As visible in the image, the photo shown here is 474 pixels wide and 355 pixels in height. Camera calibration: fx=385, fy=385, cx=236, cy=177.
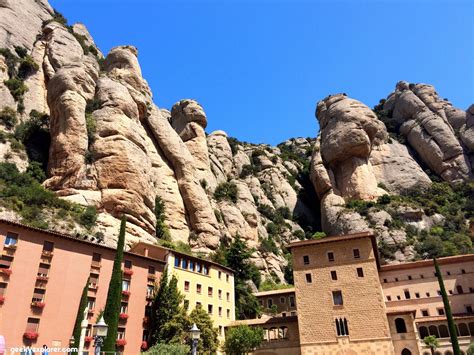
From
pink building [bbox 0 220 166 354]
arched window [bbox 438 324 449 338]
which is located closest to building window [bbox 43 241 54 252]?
pink building [bbox 0 220 166 354]

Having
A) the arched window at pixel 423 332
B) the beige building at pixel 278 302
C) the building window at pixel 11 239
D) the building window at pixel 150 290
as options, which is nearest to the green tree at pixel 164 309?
the building window at pixel 150 290

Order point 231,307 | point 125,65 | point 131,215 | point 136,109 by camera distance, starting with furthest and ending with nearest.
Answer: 1. point 125,65
2. point 136,109
3. point 131,215
4. point 231,307

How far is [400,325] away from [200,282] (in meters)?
20.9

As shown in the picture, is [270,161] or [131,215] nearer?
[131,215]

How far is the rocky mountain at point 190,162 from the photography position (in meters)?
50.0

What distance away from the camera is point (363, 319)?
121 ft

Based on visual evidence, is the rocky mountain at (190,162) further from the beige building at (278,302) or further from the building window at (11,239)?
the beige building at (278,302)

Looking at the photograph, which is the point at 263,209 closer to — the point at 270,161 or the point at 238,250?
the point at 270,161

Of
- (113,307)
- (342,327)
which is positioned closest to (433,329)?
(342,327)

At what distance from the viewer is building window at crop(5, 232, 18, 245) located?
1200 inches

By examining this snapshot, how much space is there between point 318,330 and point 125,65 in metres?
59.2

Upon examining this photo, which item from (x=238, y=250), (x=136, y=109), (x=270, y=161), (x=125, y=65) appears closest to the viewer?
(x=238, y=250)

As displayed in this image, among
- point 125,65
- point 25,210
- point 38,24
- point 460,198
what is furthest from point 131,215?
point 460,198

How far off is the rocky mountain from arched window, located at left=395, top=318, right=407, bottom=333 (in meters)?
29.5
